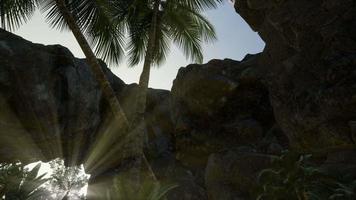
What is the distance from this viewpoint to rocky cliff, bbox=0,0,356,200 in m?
8.04

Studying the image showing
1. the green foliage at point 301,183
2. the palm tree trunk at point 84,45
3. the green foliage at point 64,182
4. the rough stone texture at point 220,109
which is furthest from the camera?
the green foliage at point 64,182

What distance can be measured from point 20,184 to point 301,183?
24.0 ft

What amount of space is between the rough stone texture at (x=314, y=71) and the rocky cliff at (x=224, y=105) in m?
0.03

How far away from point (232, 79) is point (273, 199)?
7.33m

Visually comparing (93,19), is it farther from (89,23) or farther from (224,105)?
(224,105)

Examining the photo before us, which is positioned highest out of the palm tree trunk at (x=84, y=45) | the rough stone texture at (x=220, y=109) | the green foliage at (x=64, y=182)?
the palm tree trunk at (x=84, y=45)

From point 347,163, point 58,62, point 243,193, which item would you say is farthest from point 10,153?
point 347,163

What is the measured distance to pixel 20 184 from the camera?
28.9 feet

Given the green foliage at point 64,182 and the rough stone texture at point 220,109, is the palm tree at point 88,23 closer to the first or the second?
the rough stone texture at point 220,109

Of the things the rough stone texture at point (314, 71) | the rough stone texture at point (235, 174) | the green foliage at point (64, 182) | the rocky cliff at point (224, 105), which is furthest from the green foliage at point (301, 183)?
the green foliage at point (64, 182)

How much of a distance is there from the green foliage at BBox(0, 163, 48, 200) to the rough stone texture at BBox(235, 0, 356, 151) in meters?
7.19

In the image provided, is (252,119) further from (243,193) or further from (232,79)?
(243,193)

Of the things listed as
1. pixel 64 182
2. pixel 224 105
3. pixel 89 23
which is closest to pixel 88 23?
pixel 89 23

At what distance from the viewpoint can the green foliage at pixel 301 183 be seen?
6.07m
